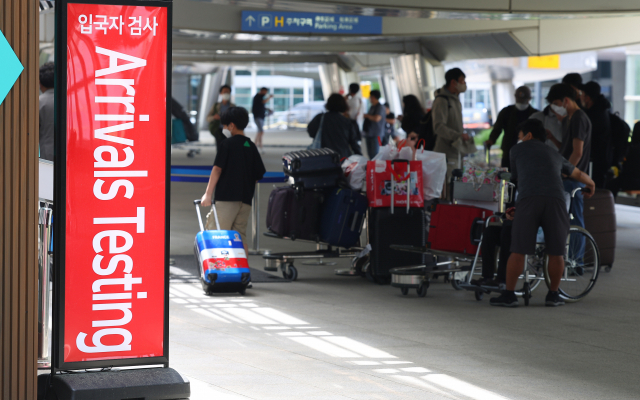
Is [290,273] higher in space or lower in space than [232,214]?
lower

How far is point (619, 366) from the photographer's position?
5.02 m

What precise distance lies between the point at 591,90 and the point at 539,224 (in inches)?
136

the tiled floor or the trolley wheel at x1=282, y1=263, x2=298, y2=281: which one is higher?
the trolley wheel at x1=282, y1=263, x2=298, y2=281

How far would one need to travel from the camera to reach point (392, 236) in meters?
7.62

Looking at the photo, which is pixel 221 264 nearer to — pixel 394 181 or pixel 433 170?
pixel 394 181

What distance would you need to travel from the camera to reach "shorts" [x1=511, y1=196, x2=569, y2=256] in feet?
21.3

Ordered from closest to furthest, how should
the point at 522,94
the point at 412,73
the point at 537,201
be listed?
the point at 537,201 < the point at 522,94 < the point at 412,73

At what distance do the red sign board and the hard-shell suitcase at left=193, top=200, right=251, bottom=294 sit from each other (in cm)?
320

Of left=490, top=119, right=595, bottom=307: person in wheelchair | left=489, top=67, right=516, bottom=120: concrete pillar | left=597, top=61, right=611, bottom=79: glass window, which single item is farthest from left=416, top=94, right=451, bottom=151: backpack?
left=597, top=61, right=611, bottom=79: glass window

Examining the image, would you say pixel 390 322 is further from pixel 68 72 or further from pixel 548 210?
pixel 68 72

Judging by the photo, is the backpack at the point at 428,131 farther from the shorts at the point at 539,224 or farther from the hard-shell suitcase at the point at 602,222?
the shorts at the point at 539,224

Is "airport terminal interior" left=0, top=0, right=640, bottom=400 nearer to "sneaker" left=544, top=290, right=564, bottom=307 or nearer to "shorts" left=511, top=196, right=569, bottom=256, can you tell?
"sneaker" left=544, top=290, right=564, bottom=307

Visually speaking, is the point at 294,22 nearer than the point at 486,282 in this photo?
No

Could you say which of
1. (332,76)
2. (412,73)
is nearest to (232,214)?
(412,73)
